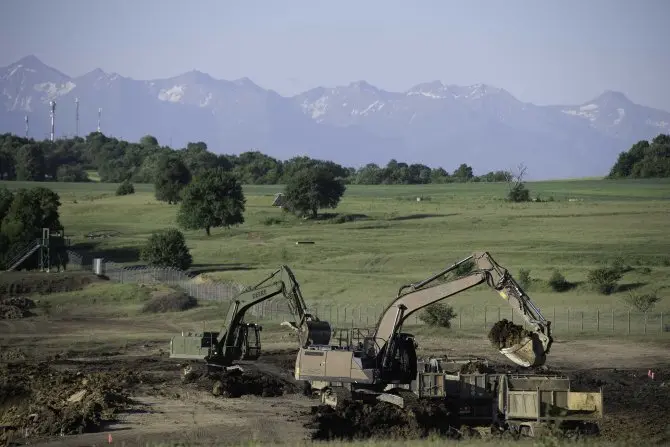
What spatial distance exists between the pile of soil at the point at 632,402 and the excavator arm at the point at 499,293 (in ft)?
A: 8.54

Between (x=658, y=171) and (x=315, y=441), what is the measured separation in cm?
15132

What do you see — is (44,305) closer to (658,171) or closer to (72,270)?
(72,270)

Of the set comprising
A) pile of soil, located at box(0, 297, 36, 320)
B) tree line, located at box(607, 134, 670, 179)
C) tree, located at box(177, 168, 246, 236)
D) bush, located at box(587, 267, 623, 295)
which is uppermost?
tree line, located at box(607, 134, 670, 179)

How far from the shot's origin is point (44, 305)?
256 ft

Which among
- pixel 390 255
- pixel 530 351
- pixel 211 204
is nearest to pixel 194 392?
pixel 530 351

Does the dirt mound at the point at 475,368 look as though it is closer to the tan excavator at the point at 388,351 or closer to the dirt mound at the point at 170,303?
the tan excavator at the point at 388,351

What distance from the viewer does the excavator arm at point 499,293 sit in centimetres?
3391

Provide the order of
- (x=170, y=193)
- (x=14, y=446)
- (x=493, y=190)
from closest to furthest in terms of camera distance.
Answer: (x=14, y=446) → (x=170, y=193) → (x=493, y=190)

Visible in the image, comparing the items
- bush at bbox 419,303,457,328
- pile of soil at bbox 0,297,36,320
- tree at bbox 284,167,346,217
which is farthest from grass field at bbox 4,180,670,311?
pile of soil at bbox 0,297,36,320

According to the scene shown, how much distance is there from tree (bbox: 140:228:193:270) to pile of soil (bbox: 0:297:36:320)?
14943 mm

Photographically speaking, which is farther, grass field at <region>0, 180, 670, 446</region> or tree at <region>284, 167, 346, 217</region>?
tree at <region>284, 167, 346, 217</region>

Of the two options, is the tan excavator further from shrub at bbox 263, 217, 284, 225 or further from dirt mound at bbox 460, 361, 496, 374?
shrub at bbox 263, 217, 284, 225

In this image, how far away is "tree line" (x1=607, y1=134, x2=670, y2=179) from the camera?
177500mm

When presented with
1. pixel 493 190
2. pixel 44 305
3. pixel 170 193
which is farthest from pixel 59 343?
pixel 493 190
